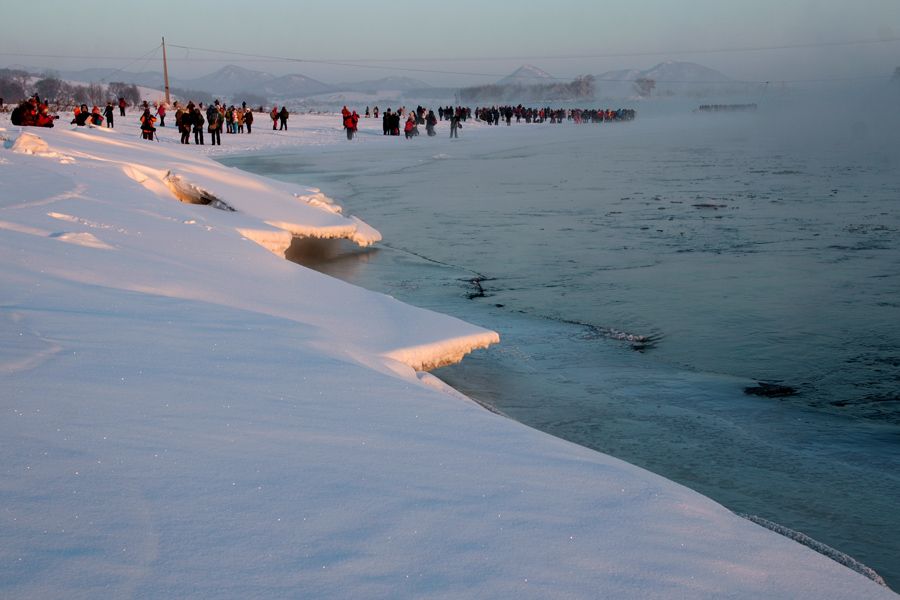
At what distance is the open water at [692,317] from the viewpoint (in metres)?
4.15

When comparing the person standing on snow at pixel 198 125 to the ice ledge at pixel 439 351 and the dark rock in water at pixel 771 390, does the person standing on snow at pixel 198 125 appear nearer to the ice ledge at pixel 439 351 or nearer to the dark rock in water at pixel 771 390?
the ice ledge at pixel 439 351

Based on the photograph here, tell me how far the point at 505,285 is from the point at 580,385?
313 cm

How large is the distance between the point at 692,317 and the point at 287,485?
17.7 ft

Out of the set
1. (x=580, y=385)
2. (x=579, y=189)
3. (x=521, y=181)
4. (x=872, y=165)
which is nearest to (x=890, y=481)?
(x=580, y=385)

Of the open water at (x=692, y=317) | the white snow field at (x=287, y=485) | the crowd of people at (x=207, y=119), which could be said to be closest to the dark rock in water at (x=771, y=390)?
the open water at (x=692, y=317)

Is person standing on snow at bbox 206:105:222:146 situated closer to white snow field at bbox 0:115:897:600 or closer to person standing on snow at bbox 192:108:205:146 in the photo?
person standing on snow at bbox 192:108:205:146

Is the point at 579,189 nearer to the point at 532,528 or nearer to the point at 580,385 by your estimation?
the point at 580,385

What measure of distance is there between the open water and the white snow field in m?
1.19

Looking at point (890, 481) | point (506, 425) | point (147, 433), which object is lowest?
point (890, 481)

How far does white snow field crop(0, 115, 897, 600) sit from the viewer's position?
2.02m

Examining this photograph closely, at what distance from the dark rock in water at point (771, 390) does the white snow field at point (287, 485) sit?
2.38 meters

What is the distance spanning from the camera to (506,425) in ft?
11.0

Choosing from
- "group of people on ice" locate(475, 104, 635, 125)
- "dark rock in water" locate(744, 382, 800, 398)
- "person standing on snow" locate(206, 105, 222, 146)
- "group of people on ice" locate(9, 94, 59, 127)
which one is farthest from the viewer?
"group of people on ice" locate(475, 104, 635, 125)

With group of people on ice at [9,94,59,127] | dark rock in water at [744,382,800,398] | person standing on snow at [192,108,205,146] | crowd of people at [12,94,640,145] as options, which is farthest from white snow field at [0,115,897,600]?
person standing on snow at [192,108,205,146]
